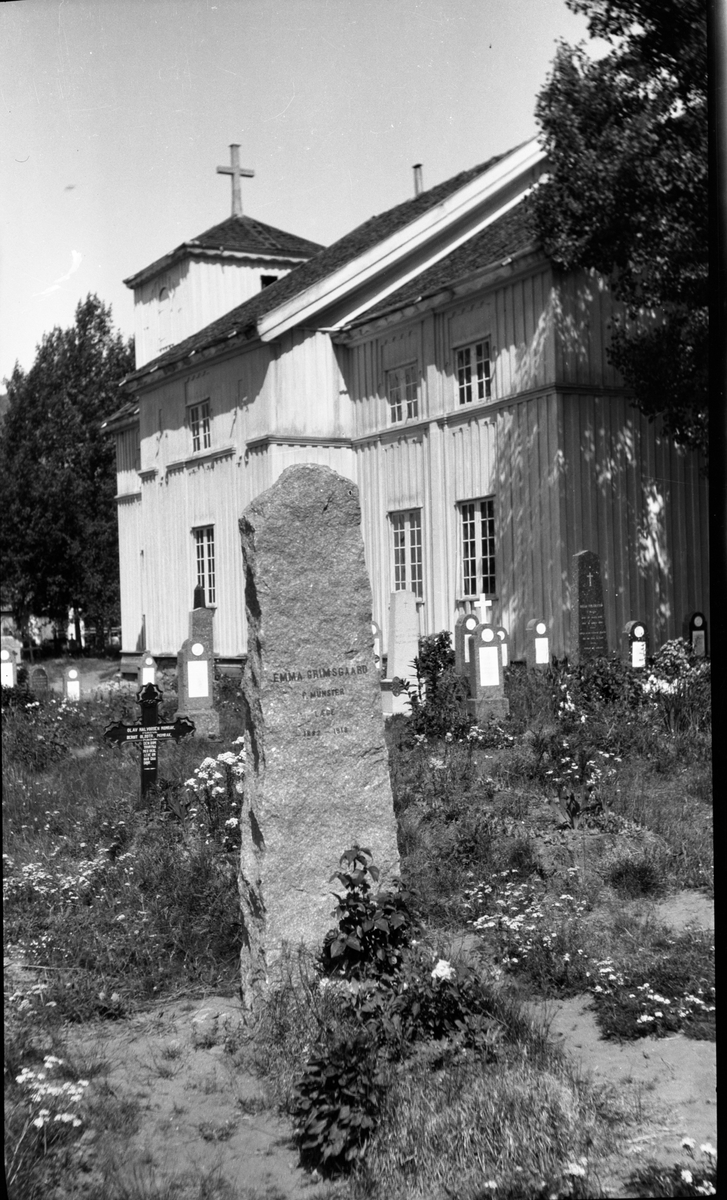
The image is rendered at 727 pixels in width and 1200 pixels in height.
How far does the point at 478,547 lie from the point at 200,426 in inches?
305

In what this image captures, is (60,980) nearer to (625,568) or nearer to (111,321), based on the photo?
(625,568)

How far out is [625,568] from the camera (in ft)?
55.9

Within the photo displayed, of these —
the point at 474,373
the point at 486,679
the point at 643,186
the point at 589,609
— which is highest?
the point at 643,186

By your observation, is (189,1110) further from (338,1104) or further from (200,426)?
(200,426)

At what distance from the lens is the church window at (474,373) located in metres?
18.1

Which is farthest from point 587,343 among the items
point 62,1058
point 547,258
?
point 62,1058

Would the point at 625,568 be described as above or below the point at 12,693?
above

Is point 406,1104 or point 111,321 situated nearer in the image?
point 406,1104

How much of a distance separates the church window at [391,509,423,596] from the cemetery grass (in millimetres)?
9085

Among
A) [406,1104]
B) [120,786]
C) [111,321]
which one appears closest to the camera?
[406,1104]

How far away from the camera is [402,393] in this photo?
20078 millimetres

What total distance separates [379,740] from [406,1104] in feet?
6.05

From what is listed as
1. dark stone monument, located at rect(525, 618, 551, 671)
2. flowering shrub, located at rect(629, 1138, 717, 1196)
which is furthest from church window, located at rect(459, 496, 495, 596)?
flowering shrub, located at rect(629, 1138, 717, 1196)

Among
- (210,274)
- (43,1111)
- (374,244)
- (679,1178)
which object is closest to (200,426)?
(210,274)
